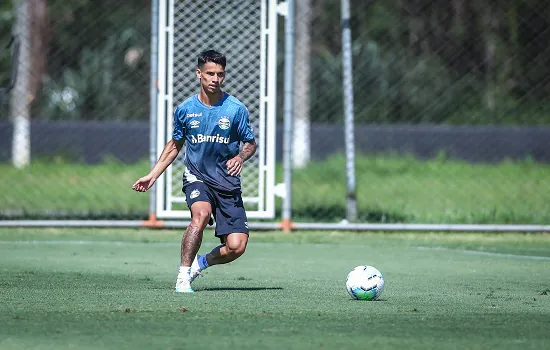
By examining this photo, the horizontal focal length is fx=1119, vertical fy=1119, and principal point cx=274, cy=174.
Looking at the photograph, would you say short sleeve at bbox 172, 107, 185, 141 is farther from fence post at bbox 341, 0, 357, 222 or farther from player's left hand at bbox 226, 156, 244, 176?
fence post at bbox 341, 0, 357, 222

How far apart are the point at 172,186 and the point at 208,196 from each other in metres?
5.42

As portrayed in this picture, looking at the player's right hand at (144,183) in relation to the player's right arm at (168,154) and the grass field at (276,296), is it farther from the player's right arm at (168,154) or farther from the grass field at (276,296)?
the grass field at (276,296)

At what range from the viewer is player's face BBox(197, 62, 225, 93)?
313 inches

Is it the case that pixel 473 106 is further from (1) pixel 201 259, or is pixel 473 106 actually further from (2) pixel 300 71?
(1) pixel 201 259

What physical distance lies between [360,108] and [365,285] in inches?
541

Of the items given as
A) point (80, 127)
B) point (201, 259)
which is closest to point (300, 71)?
point (80, 127)

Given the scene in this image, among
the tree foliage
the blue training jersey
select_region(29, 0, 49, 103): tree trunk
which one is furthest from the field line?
select_region(29, 0, 49, 103): tree trunk

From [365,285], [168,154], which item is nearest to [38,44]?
[168,154]

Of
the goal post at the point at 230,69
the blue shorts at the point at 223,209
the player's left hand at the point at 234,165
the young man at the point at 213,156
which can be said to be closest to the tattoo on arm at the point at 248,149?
the young man at the point at 213,156

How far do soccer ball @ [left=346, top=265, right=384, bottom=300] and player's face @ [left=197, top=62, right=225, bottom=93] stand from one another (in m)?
1.70

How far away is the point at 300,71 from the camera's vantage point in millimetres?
20375

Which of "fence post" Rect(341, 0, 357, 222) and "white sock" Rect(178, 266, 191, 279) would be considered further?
"fence post" Rect(341, 0, 357, 222)

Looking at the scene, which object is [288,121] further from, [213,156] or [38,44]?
[38,44]

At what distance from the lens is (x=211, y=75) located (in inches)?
314
